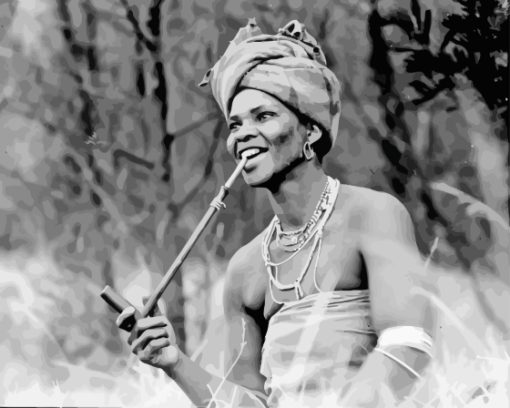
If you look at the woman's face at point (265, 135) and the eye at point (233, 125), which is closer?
the woman's face at point (265, 135)

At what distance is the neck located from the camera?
3504 mm

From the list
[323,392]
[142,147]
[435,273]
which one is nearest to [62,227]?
[142,147]

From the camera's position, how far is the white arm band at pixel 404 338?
3.28m

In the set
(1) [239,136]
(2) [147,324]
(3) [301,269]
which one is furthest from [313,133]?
(2) [147,324]

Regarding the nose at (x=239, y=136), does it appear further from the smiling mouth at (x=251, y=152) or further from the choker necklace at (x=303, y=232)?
the choker necklace at (x=303, y=232)

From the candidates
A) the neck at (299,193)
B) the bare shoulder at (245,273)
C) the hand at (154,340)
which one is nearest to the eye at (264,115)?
the neck at (299,193)

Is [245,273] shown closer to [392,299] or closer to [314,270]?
[314,270]

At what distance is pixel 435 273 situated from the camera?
139 inches

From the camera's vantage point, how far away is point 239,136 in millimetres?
3574

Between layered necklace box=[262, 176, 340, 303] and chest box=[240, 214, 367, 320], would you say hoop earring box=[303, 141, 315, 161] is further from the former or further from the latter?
chest box=[240, 214, 367, 320]

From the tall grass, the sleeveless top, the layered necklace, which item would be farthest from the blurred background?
the sleeveless top

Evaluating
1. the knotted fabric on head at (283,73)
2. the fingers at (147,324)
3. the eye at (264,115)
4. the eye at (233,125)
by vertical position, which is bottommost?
the fingers at (147,324)

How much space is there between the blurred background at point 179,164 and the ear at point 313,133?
0.10 meters

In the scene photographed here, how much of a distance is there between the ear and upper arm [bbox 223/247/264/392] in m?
0.54
